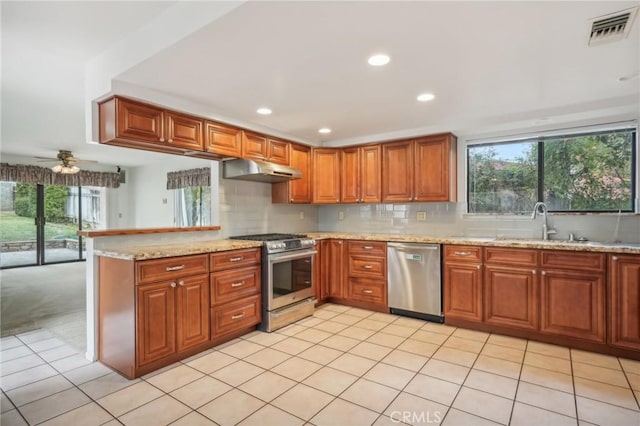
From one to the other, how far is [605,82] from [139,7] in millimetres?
3468

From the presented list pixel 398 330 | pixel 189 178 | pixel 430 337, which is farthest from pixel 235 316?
pixel 189 178

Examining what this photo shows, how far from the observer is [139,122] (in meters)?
2.80

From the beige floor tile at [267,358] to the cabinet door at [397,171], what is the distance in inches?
93.0

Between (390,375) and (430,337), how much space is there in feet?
3.12

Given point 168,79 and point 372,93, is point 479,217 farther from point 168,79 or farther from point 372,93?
point 168,79

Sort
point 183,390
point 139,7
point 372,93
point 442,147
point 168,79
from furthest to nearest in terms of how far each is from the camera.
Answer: point 442,147 → point 372,93 → point 168,79 → point 183,390 → point 139,7

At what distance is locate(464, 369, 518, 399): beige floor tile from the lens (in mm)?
2256

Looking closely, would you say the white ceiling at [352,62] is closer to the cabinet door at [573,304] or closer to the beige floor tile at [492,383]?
the cabinet door at [573,304]

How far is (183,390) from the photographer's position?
2299mm

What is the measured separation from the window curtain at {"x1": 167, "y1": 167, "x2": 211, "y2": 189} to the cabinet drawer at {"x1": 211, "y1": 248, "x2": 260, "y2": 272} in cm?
→ 318

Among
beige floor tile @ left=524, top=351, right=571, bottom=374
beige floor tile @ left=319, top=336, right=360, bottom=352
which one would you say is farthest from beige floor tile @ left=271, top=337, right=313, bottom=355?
beige floor tile @ left=524, top=351, right=571, bottom=374

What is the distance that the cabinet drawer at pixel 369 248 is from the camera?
159 inches

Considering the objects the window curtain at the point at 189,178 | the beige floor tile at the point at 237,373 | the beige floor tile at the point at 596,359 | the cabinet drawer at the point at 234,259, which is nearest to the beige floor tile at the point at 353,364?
the beige floor tile at the point at 237,373

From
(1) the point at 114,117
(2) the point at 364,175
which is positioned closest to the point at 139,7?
(1) the point at 114,117
